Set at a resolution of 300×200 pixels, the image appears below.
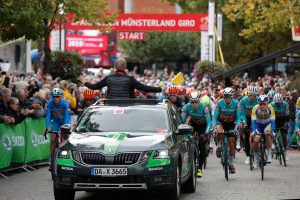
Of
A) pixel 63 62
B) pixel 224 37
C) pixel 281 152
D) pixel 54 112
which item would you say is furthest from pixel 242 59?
pixel 54 112

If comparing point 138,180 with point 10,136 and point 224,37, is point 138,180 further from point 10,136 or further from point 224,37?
point 224,37

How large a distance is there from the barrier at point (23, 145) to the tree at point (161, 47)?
6366 cm

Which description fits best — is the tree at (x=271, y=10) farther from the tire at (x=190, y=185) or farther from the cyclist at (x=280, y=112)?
the tire at (x=190, y=185)

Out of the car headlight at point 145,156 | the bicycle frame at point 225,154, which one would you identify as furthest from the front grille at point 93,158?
the bicycle frame at point 225,154

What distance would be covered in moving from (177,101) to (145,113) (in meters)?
5.64

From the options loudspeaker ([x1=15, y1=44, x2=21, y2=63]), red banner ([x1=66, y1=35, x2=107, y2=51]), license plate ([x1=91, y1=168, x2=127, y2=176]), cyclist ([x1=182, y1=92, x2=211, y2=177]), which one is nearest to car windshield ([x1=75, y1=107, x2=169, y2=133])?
license plate ([x1=91, y1=168, x2=127, y2=176])

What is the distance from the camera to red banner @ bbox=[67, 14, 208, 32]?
4784cm

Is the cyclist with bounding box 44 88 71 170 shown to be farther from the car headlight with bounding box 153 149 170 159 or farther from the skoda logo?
the car headlight with bounding box 153 149 170 159

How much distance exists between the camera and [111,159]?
13.2 metres

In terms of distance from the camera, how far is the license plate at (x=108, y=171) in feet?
43.2

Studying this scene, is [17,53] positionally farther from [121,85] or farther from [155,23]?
[121,85]

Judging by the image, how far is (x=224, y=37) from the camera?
58.7m

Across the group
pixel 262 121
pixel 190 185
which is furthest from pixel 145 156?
pixel 262 121

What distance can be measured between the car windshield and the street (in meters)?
1.29
